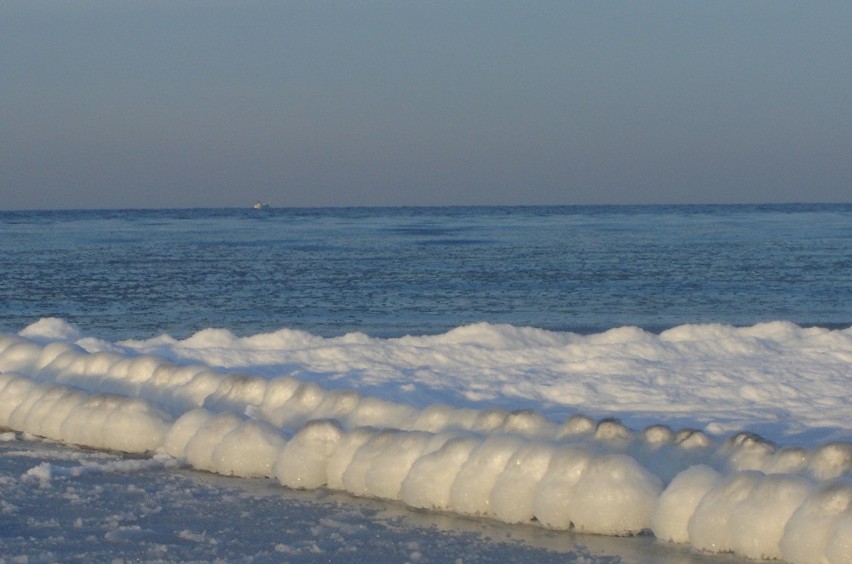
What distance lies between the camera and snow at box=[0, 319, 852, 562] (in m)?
5.76

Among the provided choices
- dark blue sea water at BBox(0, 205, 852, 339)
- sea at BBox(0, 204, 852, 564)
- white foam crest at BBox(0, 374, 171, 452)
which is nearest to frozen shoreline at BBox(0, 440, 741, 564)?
sea at BBox(0, 204, 852, 564)

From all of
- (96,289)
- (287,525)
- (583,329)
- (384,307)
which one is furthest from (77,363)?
(96,289)

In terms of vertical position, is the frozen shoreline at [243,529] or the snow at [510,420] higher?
the snow at [510,420]

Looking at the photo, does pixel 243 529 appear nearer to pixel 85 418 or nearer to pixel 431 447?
pixel 431 447

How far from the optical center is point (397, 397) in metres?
9.41

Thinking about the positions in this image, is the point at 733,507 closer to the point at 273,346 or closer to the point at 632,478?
the point at 632,478

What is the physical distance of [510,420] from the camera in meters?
7.12

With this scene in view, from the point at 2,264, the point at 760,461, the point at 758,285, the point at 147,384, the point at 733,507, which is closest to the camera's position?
the point at 733,507

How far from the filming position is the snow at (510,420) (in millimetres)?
5762

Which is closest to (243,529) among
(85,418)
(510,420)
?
(510,420)

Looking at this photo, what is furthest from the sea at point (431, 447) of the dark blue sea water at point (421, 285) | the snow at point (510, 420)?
the dark blue sea water at point (421, 285)

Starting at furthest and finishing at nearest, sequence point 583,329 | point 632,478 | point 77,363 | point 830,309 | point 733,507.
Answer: point 830,309 → point 583,329 → point 77,363 → point 632,478 → point 733,507

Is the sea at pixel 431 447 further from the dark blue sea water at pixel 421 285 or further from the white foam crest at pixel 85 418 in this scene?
the dark blue sea water at pixel 421 285

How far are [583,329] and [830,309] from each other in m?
4.84
